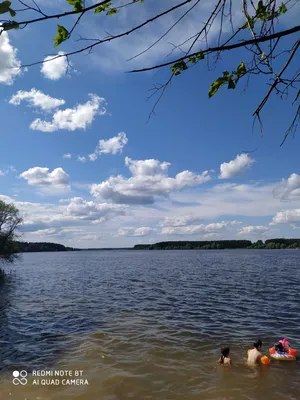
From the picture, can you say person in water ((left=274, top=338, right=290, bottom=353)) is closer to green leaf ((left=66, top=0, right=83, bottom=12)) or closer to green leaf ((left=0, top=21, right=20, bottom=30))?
green leaf ((left=66, top=0, right=83, bottom=12))

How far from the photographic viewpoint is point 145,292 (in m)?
32.4

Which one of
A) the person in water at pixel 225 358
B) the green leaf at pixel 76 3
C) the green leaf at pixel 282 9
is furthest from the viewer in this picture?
the person in water at pixel 225 358

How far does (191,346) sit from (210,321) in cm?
517

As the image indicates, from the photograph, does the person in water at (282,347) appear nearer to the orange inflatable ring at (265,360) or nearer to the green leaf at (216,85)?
the orange inflatable ring at (265,360)

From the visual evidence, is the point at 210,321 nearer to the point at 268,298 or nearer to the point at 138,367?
the point at 138,367

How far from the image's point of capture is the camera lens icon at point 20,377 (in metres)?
11.1

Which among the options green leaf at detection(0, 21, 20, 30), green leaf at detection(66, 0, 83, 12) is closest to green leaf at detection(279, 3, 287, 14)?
green leaf at detection(66, 0, 83, 12)

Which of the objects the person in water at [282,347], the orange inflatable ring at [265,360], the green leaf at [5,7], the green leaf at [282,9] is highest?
the green leaf at [282,9]

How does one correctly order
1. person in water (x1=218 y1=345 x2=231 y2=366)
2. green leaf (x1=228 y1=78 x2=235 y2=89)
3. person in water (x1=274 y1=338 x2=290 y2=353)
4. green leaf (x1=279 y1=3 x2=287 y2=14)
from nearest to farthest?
1. green leaf (x1=228 y1=78 x2=235 y2=89)
2. green leaf (x1=279 y1=3 x2=287 y2=14)
3. person in water (x1=218 y1=345 x2=231 y2=366)
4. person in water (x1=274 y1=338 x2=290 y2=353)

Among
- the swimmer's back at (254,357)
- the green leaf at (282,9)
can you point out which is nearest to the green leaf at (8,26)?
the green leaf at (282,9)

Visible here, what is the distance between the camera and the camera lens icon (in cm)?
1107

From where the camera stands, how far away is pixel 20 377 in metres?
11.5

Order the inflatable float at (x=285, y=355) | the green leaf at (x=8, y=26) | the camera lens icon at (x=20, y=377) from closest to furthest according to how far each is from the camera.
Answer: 1. the green leaf at (x=8, y=26)
2. the camera lens icon at (x=20, y=377)
3. the inflatable float at (x=285, y=355)

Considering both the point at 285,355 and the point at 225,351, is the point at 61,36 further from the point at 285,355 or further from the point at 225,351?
the point at 285,355
